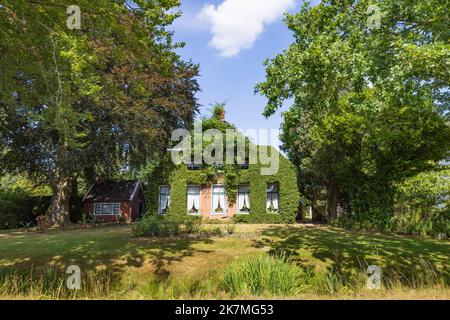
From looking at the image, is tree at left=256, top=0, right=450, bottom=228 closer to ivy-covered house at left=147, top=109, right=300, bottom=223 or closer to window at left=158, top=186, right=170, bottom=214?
ivy-covered house at left=147, top=109, right=300, bottom=223

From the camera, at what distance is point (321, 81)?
11.0 meters

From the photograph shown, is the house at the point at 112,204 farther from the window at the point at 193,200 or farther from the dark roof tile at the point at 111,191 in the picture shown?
the window at the point at 193,200

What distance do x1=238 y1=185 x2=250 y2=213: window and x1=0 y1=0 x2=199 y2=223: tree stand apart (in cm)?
773

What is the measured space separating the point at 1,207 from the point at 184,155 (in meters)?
16.9

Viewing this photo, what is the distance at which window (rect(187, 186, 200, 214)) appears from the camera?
82.4 feet

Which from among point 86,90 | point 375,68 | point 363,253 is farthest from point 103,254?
point 375,68

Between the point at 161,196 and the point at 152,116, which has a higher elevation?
the point at 152,116

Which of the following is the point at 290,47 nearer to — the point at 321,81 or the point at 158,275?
the point at 321,81

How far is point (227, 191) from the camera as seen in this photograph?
24.7 metres

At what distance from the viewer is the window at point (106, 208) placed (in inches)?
1237

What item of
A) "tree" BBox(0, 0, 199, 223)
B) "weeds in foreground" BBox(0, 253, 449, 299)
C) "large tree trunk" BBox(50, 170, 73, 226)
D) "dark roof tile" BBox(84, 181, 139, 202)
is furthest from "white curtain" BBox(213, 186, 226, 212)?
"weeds in foreground" BBox(0, 253, 449, 299)

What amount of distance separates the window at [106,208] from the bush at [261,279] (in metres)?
26.0
